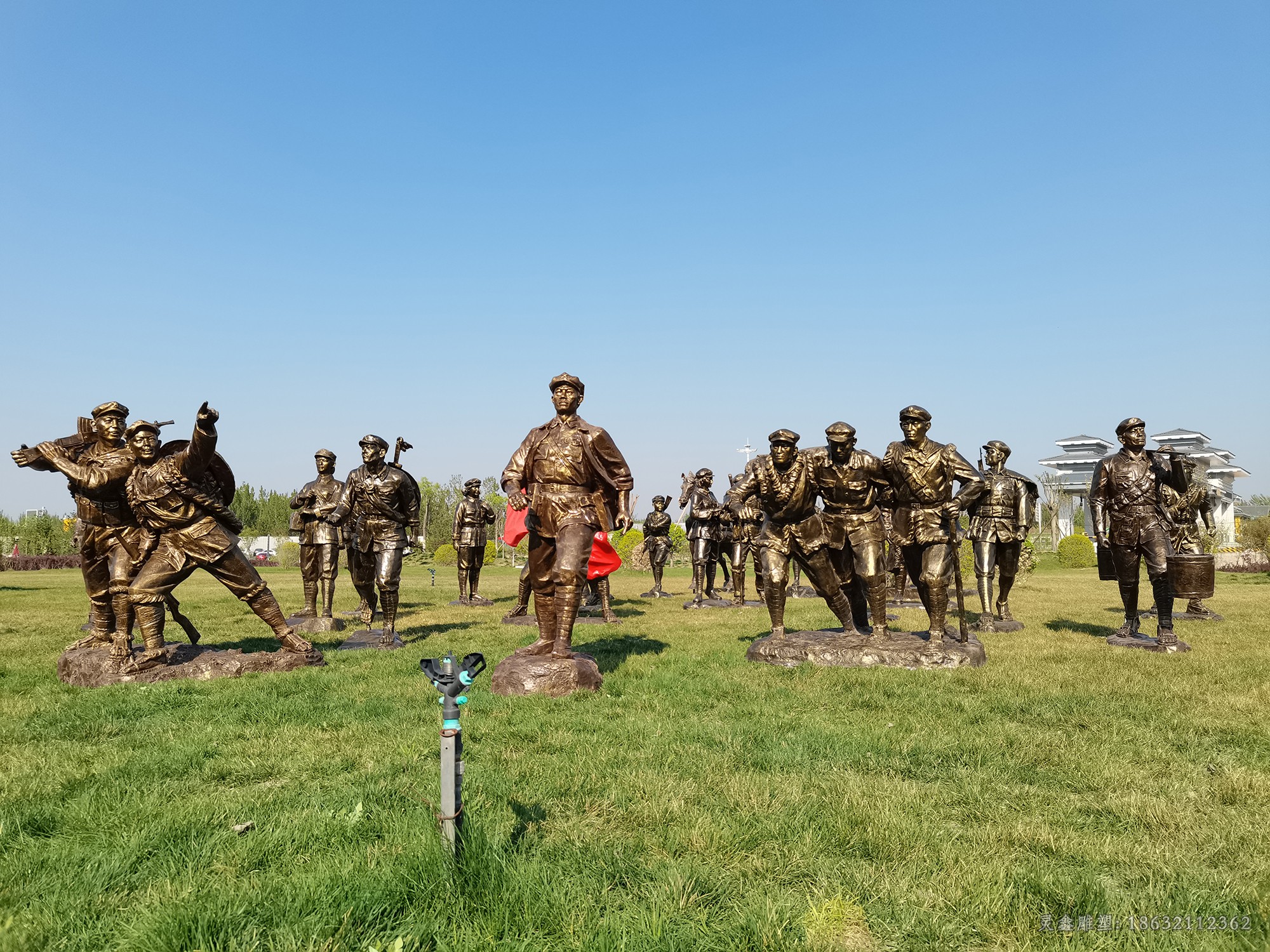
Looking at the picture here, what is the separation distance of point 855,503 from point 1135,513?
3.91 metres

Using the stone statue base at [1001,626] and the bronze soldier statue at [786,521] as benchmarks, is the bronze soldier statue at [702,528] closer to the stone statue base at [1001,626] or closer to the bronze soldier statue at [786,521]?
the stone statue base at [1001,626]

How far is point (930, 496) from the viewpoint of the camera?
8281mm

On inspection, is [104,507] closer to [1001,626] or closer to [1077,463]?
[1001,626]

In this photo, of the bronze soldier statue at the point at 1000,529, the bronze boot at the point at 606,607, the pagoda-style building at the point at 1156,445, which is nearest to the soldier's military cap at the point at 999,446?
the bronze soldier statue at the point at 1000,529

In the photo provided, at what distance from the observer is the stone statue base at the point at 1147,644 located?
8789 mm

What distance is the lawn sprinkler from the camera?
288 cm

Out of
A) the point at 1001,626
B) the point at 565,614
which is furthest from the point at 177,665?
the point at 1001,626

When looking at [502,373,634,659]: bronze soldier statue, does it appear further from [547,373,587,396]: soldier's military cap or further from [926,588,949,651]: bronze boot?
[926,588,949,651]: bronze boot

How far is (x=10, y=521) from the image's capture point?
47.2 m

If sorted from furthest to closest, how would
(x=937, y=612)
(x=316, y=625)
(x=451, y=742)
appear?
1. (x=316, y=625)
2. (x=937, y=612)
3. (x=451, y=742)

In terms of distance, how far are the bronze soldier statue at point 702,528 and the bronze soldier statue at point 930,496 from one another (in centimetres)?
819

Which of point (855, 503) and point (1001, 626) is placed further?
point (1001, 626)

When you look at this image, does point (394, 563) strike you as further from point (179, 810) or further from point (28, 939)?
point (28, 939)

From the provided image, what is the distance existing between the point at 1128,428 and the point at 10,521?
191ft
